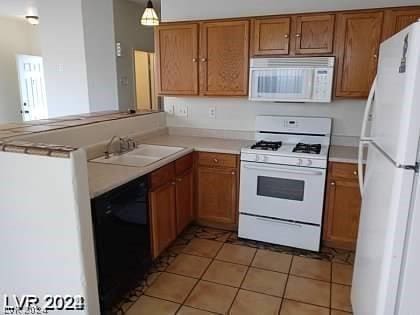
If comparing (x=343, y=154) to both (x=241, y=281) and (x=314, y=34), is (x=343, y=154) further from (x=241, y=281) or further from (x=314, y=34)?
(x=241, y=281)

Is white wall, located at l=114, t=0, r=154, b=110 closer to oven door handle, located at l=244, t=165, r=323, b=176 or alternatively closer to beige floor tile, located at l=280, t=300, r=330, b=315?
oven door handle, located at l=244, t=165, r=323, b=176

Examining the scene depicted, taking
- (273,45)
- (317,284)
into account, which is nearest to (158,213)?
(317,284)

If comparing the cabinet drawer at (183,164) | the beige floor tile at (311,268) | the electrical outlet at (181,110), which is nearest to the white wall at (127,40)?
the electrical outlet at (181,110)

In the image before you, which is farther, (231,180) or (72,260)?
(231,180)

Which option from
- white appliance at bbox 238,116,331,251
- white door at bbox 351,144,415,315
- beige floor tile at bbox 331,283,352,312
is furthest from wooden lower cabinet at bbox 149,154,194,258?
white door at bbox 351,144,415,315

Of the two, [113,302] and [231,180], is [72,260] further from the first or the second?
[231,180]

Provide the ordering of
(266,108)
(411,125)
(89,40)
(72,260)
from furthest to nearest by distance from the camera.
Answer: (89,40)
(266,108)
(72,260)
(411,125)

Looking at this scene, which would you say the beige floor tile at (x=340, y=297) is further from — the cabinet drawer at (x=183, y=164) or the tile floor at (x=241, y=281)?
the cabinet drawer at (x=183, y=164)

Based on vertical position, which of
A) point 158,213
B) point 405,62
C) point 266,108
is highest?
point 405,62

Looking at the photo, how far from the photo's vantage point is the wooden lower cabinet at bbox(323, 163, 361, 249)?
8.74ft

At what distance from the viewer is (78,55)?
4711 millimetres

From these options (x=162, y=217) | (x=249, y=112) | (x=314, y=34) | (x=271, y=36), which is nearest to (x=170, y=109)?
(x=249, y=112)

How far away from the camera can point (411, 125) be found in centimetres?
124

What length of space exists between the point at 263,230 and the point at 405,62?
199cm
